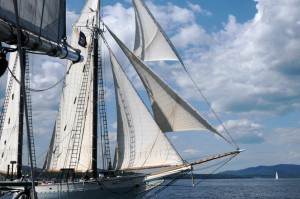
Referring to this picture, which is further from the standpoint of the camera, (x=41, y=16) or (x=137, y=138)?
(x=137, y=138)

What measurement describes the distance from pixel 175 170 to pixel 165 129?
2950mm

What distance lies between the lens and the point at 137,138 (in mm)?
34188

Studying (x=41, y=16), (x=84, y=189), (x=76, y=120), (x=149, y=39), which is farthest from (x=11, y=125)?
(x=41, y=16)

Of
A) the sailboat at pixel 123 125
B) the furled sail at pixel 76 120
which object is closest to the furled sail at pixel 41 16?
the sailboat at pixel 123 125

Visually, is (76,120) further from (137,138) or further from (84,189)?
(84,189)

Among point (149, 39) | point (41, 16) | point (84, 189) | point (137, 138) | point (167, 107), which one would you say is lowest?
point (84, 189)

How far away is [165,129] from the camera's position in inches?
1330

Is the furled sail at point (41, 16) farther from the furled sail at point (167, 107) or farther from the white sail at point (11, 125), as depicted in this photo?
the white sail at point (11, 125)

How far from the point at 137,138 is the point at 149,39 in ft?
27.2

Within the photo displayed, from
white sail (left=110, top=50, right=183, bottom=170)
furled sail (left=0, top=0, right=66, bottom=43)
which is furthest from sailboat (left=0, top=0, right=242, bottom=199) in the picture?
furled sail (left=0, top=0, right=66, bottom=43)

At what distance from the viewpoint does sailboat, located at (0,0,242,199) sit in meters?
32.6

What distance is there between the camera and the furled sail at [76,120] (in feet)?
121

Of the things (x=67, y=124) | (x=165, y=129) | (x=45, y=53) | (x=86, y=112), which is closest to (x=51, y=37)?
(x=45, y=53)

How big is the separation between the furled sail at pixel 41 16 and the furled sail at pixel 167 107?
19.4m
